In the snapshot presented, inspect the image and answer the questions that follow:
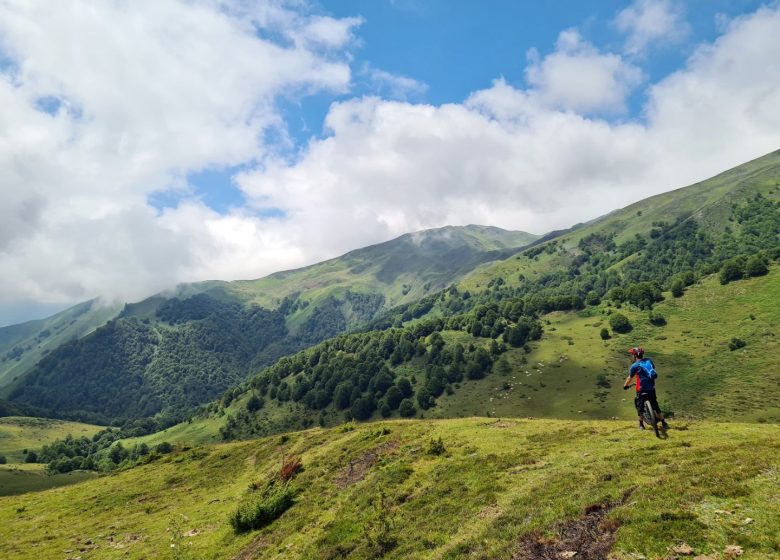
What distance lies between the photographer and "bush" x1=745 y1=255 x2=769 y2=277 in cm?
15312

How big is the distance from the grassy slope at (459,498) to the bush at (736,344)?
11903 centimetres

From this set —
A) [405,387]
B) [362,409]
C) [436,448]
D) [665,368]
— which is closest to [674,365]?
[665,368]

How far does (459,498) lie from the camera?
72.7 ft

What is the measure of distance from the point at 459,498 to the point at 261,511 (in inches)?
611

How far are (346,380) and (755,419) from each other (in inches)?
5913

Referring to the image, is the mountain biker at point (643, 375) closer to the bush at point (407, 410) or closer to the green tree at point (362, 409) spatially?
the bush at point (407, 410)

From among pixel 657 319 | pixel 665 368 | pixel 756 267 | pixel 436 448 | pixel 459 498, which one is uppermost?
pixel 459 498

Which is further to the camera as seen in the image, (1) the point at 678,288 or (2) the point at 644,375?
(1) the point at 678,288

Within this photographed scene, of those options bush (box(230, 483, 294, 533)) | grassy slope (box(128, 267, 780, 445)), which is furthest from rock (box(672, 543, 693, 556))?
grassy slope (box(128, 267, 780, 445))

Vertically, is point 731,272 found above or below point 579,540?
below

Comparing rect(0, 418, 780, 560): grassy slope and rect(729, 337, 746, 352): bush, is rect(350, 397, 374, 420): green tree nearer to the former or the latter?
rect(729, 337, 746, 352): bush

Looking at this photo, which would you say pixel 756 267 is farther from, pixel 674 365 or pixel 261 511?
pixel 261 511

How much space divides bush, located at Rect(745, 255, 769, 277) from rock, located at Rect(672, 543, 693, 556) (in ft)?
628

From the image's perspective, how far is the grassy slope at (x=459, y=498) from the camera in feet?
45.5
